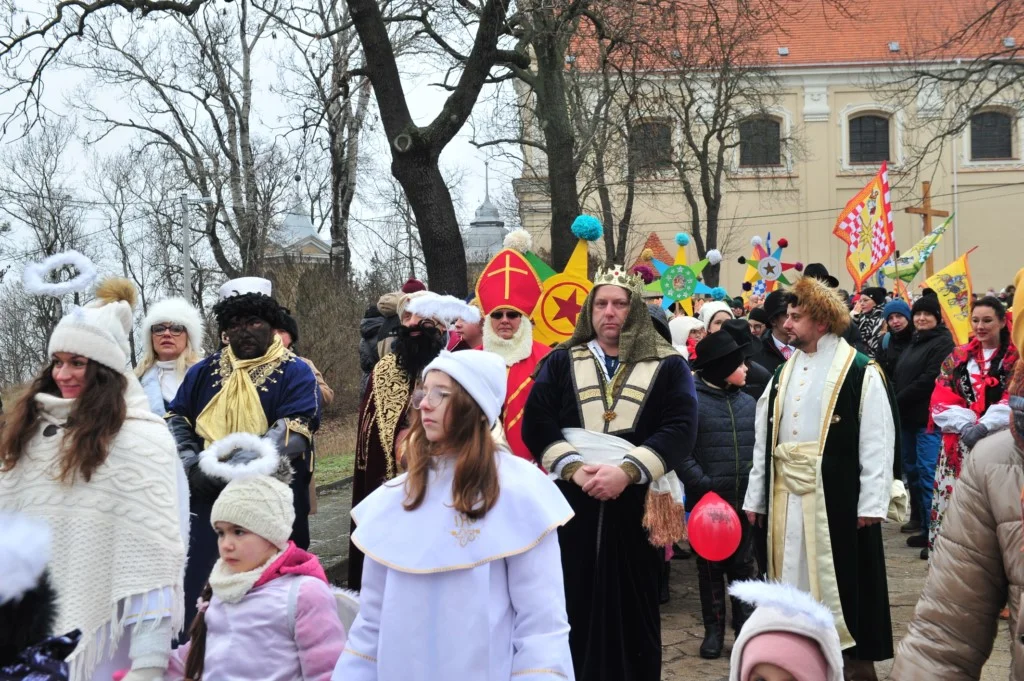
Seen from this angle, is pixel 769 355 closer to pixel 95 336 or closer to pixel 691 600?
pixel 691 600

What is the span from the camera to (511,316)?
7047 mm

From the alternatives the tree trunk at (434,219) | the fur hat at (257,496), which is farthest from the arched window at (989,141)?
the fur hat at (257,496)

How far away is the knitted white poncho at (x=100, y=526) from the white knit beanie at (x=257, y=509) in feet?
0.68


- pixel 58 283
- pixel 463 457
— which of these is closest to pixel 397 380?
pixel 58 283

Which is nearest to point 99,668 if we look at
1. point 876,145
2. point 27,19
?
point 27,19

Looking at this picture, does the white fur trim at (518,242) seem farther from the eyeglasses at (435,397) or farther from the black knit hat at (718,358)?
the eyeglasses at (435,397)

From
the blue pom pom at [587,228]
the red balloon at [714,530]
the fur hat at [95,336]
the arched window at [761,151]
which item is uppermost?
the arched window at [761,151]

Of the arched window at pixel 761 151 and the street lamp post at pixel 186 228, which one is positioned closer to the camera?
the street lamp post at pixel 186 228

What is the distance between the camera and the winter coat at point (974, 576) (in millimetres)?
2783

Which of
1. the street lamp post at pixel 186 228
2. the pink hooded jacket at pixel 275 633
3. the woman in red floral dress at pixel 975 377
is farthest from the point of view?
the street lamp post at pixel 186 228

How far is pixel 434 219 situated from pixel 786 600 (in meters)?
7.45

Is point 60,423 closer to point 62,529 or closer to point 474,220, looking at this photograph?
point 62,529

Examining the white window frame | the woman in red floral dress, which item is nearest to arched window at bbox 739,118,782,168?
the white window frame

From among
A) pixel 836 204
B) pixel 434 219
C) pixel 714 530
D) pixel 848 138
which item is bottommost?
pixel 714 530
